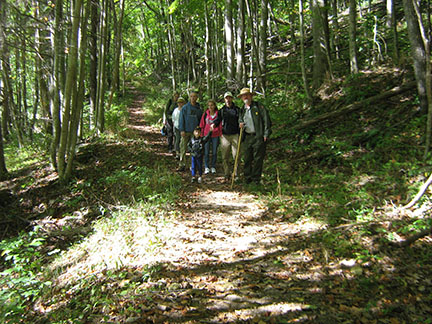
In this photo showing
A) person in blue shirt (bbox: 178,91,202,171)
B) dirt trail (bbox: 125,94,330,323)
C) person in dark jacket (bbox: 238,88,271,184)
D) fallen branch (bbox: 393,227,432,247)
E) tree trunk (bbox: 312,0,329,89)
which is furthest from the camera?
tree trunk (bbox: 312,0,329,89)

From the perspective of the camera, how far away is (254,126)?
672cm

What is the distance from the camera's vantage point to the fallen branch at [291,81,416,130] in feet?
25.5

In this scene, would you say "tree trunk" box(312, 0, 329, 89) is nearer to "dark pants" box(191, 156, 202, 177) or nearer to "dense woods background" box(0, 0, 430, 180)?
"dense woods background" box(0, 0, 430, 180)

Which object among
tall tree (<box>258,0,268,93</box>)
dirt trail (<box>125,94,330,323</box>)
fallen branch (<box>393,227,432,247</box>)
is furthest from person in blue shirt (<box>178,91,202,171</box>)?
fallen branch (<box>393,227,432,247</box>)

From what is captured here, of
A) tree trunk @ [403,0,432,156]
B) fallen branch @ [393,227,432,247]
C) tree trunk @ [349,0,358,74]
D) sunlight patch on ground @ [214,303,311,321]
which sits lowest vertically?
sunlight patch on ground @ [214,303,311,321]

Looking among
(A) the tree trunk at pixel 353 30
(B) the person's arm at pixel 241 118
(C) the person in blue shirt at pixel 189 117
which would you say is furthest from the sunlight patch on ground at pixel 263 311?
(A) the tree trunk at pixel 353 30

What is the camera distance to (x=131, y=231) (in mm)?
4941

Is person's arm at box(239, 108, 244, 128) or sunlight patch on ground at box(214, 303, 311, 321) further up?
person's arm at box(239, 108, 244, 128)

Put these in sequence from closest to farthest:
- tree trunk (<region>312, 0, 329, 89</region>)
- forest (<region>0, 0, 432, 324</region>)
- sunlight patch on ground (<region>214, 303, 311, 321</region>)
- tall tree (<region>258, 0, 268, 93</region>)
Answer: sunlight patch on ground (<region>214, 303, 311, 321</region>) → forest (<region>0, 0, 432, 324</region>) → tree trunk (<region>312, 0, 329, 89</region>) → tall tree (<region>258, 0, 268, 93</region>)

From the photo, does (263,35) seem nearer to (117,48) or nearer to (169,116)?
(169,116)

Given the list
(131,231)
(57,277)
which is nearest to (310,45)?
(131,231)

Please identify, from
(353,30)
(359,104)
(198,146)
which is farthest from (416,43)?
(198,146)

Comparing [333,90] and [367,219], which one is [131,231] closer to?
[367,219]

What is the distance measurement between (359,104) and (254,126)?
155 inches
